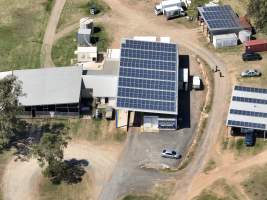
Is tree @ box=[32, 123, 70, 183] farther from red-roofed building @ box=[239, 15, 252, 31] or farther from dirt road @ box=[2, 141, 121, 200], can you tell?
red-roofed building @ box=[239, 15, 252, 31]

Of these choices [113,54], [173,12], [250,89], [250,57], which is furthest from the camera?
[173,12]

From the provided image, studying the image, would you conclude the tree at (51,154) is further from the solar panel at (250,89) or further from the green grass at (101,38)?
the green grass at (101,38)

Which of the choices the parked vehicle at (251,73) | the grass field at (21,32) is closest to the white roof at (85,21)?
the grass field at (21,32)

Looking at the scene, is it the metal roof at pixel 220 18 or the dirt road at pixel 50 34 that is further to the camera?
the metal roof at pixel 220 18

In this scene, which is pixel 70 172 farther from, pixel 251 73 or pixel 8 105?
pixel 251 73

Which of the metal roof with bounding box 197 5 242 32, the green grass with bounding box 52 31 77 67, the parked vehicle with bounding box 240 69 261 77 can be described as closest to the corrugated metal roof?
the metal roof with bounding box 197 5 242 32

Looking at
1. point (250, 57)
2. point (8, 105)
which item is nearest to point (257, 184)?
point (250, 57)
